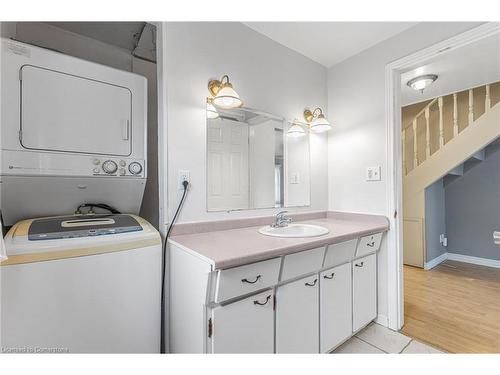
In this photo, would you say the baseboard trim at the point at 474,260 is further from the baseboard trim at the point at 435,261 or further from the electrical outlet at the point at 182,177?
the electrical outlet at the point at 182,177

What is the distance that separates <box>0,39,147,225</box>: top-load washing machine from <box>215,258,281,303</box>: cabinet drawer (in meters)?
0.75

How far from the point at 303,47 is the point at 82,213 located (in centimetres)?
199

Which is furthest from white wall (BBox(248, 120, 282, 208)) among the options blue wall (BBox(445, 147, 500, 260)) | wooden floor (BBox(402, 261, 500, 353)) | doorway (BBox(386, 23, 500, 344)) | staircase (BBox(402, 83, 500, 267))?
blue wall (BBox(445, 147, 500, 260))

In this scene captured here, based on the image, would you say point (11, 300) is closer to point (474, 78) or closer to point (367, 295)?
point (367, 295)

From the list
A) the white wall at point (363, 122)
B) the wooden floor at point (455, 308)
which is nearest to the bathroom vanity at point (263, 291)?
the white wall at point (363, 122)

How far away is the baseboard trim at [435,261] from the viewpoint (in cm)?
311

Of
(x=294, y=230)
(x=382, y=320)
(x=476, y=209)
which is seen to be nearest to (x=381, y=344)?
(x=382, y=320)

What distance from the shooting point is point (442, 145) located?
3.07 metres

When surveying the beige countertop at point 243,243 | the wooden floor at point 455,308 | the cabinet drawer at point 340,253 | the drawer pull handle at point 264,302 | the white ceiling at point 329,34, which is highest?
the white ceiling at point 329,34

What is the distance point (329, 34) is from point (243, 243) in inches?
66.5

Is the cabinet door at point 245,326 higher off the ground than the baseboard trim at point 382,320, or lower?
higher

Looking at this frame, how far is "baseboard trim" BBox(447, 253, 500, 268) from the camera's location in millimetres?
3125

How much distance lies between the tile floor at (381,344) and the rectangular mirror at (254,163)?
105 centimetres

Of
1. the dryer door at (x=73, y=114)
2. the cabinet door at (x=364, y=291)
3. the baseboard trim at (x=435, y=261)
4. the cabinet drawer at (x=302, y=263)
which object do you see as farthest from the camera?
the baseboard trim at (x=435, y=261)
